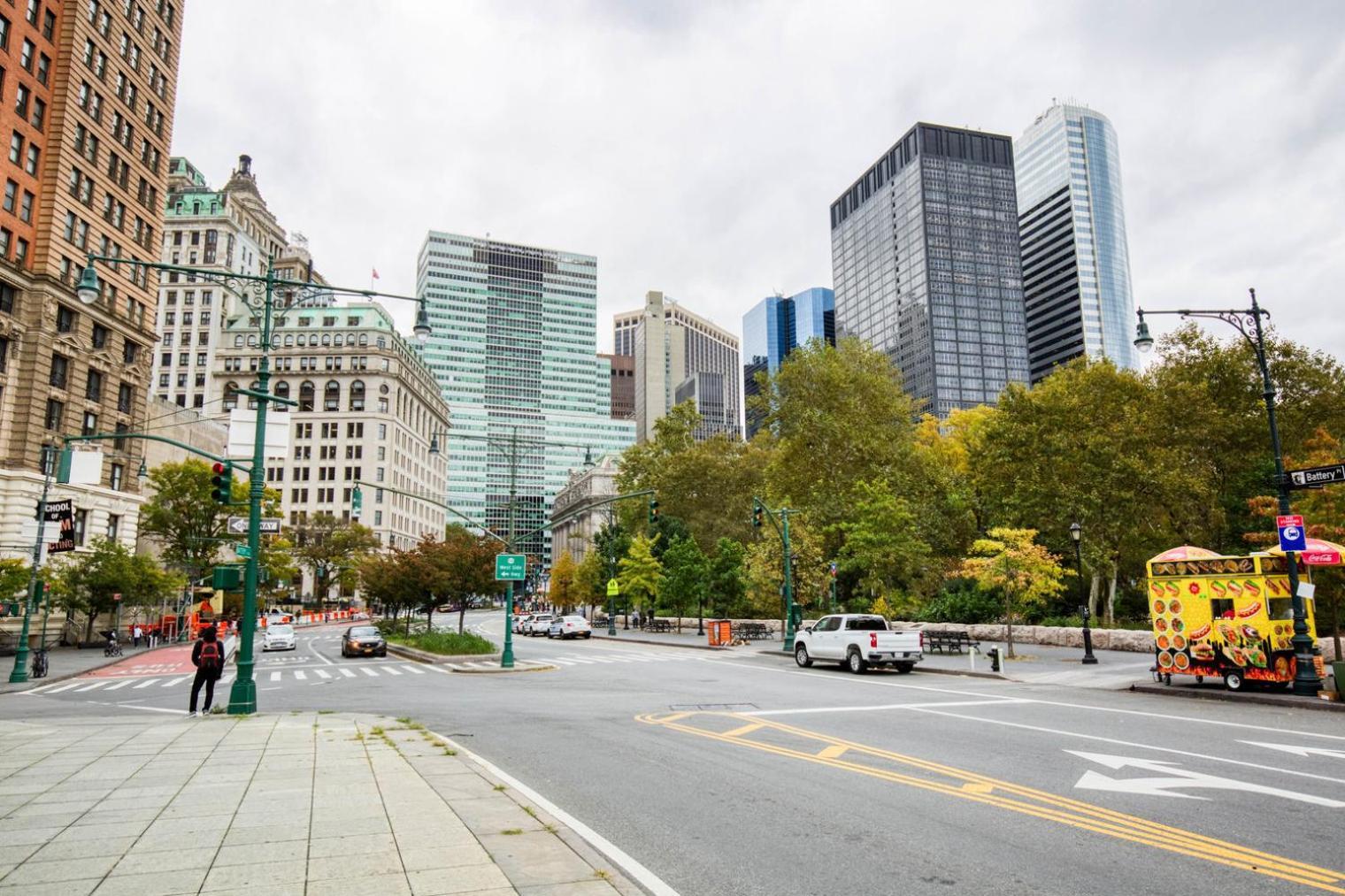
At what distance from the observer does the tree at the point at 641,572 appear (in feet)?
214

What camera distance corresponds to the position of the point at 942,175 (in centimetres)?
18950

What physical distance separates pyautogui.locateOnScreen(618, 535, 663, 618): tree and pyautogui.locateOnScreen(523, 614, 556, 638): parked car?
25.5 ft

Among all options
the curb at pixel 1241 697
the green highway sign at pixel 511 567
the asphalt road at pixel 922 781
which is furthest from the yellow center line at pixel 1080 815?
the green highway sign at pixel 511 567

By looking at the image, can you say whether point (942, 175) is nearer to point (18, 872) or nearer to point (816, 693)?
point (816, 693)

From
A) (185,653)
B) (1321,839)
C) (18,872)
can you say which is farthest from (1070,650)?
(185,653)

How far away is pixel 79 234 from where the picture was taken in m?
49.2

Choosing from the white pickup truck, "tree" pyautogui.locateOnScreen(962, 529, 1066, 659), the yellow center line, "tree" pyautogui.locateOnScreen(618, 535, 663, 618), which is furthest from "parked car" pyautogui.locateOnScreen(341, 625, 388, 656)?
the yellow center line

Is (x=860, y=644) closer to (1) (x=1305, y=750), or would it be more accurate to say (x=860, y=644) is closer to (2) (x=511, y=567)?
(2) (x=511, y=567)

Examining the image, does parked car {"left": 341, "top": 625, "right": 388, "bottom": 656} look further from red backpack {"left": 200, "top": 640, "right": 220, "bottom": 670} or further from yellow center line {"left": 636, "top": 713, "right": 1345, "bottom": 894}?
yellow center line {"left": 636, "top": 713, "right": 1345, "bottom": 894}

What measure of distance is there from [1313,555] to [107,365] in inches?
2435

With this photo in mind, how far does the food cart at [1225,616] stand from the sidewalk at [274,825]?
1740 cm

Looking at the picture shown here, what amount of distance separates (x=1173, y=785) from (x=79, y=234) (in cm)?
6081

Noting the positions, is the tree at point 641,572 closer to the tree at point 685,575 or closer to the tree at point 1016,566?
the tree at point 685,575

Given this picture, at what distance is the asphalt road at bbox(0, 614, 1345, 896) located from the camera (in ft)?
20.5
